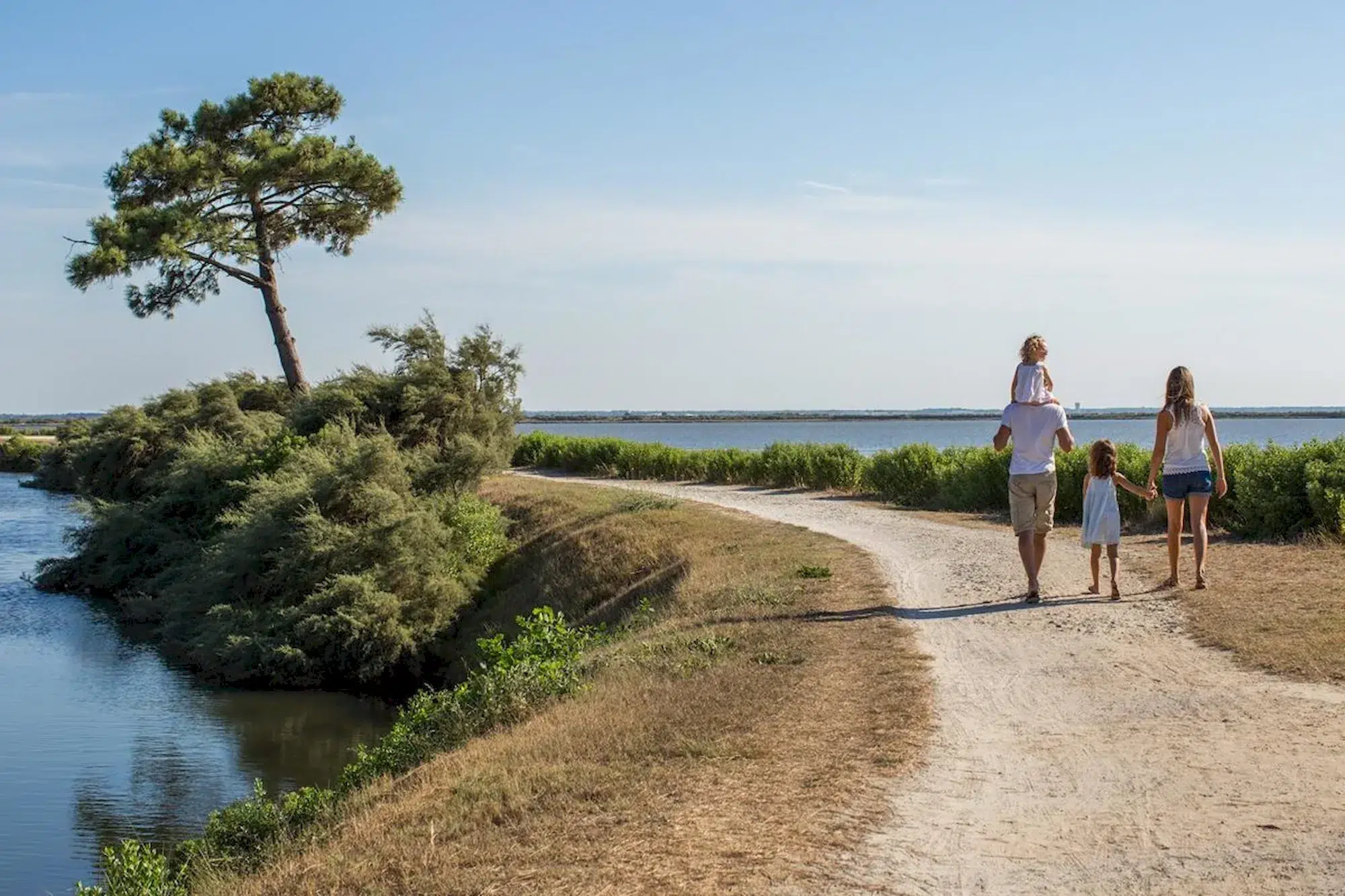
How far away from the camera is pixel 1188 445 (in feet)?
38.8

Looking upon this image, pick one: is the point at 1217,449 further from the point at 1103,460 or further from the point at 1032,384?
the point at 1032,384

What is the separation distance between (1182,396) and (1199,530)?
135 centimetres

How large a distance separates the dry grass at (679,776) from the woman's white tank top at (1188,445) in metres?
3.16

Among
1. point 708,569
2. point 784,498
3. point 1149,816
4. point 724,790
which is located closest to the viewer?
point 1149,816

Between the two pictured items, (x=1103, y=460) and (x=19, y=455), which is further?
(x=19, y=455)

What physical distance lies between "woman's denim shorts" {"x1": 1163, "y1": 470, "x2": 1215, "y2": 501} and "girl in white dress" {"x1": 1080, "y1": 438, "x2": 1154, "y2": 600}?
21 cm

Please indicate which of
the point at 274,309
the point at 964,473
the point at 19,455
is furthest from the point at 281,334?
the point at 19,455

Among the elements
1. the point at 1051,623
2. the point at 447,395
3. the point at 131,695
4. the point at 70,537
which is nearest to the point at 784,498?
the point at 447,395

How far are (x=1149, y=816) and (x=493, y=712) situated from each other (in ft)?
18.6

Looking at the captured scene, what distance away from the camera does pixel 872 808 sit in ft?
20.4

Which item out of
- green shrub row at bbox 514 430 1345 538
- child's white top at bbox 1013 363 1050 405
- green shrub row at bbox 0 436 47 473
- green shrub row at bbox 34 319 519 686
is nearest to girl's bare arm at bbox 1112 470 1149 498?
child's white top at bbox 1013 363 1050 405

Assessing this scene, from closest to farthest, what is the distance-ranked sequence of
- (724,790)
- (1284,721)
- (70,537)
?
(724,790) → (1284,721) → (70,537)

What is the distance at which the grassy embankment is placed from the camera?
9820 millimetres

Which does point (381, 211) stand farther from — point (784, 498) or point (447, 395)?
point (784, 498)
